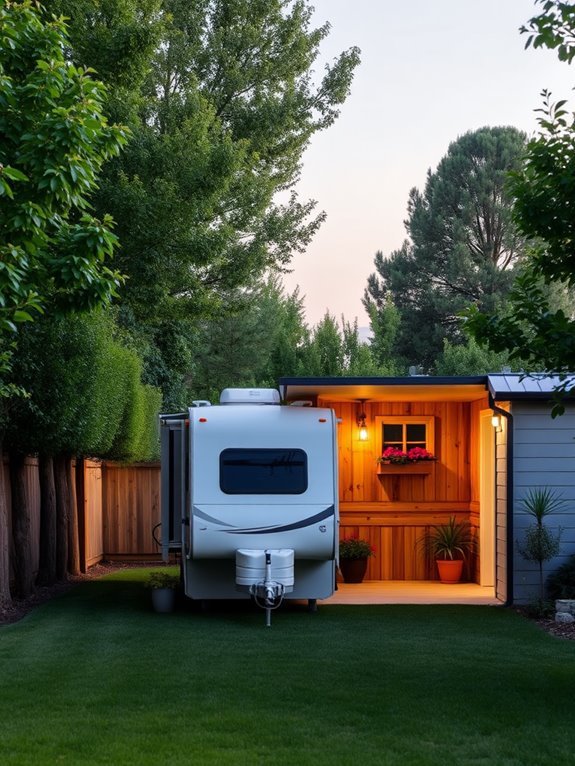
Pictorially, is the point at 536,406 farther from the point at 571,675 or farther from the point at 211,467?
the point at 571,675

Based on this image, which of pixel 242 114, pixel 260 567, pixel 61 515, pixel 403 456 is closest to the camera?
pixel 260 567

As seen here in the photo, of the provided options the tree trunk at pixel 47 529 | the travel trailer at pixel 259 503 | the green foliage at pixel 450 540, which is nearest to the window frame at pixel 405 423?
the green foliage at pixel 450 540

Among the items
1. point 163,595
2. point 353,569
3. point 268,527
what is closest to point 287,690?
point 268,527

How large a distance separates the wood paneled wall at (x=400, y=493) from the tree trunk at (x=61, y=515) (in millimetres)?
4093

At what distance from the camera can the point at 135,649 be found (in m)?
9.77

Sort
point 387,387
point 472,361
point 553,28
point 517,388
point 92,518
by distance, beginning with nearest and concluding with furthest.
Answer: point 553,28 → point 517,388 → point 387,387 → point 92,518 → point 472,361

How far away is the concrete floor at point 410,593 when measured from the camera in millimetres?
13406

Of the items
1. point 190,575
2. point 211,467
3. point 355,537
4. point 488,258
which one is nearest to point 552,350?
point 211,467

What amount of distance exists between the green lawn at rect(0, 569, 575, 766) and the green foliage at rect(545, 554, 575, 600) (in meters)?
0.82

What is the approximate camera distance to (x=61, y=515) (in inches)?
648

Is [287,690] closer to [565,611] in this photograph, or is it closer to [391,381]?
[565,611]

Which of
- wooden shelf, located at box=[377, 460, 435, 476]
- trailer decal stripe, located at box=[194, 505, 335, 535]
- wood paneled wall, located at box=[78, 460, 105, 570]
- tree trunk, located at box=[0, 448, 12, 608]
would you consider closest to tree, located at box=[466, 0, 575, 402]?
trailer decal stripe, located at box=[194, 505, 335, 535]

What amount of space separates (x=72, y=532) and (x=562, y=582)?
8.03 metres

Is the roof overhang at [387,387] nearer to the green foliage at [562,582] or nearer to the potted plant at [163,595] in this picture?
the green foliage at [562,582]
